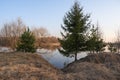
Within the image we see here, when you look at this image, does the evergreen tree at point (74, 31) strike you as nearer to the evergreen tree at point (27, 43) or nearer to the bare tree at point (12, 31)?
the evergreen tree at point (27, 43)

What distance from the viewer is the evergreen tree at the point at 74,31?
19609 millimetres

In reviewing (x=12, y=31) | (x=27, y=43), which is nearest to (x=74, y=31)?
(x=27, y=43)

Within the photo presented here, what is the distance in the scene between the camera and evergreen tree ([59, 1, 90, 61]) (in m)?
19.6

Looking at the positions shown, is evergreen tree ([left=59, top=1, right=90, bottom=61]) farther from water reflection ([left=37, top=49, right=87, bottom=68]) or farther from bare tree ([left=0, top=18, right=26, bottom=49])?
bare tree ([left=0, top=18, right=26, bottom=49])

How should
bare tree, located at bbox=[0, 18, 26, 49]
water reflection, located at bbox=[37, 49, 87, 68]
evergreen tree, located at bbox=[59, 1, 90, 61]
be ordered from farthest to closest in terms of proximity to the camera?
bare tree, located at bbox=[0, 18, 26, 49] → water reflection, located at bbox=[37, 49, 87, 68] → evergreen tree, located at bbox=[59, 1, 90, 61]

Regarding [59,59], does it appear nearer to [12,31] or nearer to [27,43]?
[27,43]

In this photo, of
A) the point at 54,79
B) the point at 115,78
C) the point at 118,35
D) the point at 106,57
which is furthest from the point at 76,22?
the point at 118,35

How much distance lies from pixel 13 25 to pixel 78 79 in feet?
140

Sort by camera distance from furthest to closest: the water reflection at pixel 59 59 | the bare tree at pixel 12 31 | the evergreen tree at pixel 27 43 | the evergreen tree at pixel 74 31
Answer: the bare tree at pixel 12 31 → the evergreen tree at pixel 27 43 → the water reflection at pixel 59 59 → the evergreen tree at pixel 74 31

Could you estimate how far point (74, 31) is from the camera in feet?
64.4

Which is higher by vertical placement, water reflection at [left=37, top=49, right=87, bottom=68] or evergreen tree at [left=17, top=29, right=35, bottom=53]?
evergreen tree at [left=17, top=29, right=35, bottom=53]


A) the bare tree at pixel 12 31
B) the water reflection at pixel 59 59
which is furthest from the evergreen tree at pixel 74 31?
the bare tree at pixel 12 31

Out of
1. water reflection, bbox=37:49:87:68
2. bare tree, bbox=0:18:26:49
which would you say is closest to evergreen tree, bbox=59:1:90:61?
water reflection, bbox=37:49:87:68

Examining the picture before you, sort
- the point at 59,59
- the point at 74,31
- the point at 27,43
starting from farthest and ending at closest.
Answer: the point at 59,59, the point at 27,43, the point at 74,31
